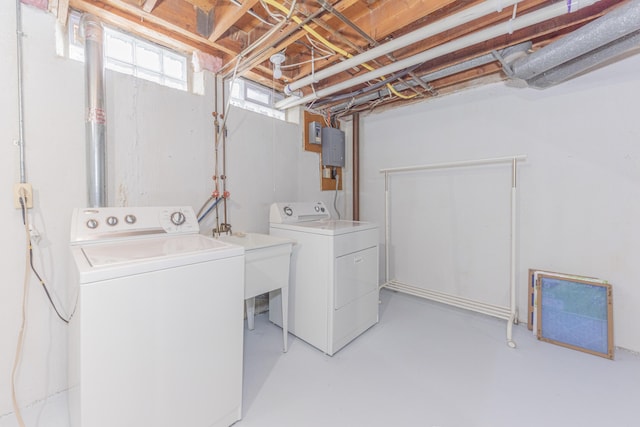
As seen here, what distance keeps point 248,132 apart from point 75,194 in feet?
4.21

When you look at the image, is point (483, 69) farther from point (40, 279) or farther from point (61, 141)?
point (40, 279)

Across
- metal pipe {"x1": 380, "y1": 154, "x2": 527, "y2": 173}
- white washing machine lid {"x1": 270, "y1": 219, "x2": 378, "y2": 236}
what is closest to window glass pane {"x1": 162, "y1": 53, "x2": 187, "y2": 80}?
white washing machine lid {"x1": 270, "y1": 219, "x2": 378, "y2": 236}

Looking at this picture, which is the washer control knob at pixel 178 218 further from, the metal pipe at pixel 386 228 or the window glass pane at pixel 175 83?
the metal pipe at pixel 386 228

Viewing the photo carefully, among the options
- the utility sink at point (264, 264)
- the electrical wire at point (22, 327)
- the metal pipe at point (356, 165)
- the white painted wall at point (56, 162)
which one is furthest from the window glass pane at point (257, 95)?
the electrical wire at point (22, 327)

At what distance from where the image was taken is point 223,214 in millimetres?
2197

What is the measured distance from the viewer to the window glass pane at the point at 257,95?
252 centimetres

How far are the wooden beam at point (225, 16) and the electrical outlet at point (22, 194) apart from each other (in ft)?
4.53

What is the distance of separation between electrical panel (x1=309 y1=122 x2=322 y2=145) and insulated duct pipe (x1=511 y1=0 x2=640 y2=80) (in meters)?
1.74

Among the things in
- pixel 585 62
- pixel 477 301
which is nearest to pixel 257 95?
pixel 585 62

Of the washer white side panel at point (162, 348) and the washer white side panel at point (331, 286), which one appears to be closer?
the washer white side panel at point (162, 348)

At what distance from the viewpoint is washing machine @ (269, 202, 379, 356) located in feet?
6.16

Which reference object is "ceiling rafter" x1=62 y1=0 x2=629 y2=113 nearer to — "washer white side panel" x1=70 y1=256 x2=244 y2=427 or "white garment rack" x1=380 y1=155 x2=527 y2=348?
"white garment rack" x1=380 y1=155 x2=527 y2=348

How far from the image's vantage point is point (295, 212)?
239cm

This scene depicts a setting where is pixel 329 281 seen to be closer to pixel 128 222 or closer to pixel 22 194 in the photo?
pixel 128 222
